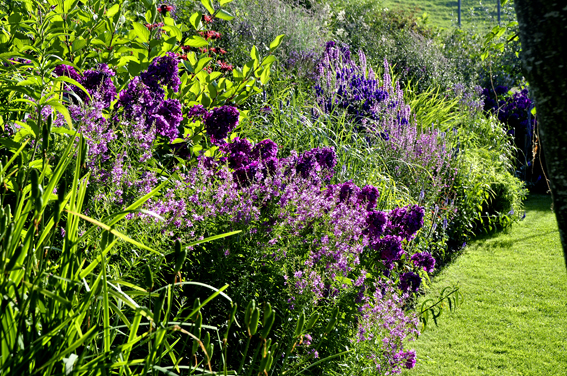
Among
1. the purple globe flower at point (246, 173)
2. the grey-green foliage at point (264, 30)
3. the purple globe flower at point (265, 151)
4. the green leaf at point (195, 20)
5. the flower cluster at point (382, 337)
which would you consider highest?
the grey-green foliage at point (264, 30)

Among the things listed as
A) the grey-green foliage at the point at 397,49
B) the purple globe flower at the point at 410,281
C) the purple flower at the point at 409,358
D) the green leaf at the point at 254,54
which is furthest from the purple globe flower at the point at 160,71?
the grey-green foliage at the point at 397,49

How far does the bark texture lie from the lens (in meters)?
1.16

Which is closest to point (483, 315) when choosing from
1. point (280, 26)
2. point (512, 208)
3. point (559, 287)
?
point (559, 287)

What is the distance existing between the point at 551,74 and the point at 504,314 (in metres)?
3.62

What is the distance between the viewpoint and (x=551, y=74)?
117 cm

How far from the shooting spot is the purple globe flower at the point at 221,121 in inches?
106

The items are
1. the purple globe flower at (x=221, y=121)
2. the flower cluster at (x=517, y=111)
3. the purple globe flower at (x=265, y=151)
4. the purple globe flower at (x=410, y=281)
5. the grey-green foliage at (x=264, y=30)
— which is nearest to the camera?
the purple globe flower at (x=221, y=121)

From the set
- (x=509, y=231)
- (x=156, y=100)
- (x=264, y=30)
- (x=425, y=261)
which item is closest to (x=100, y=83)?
(x=156, y=100)

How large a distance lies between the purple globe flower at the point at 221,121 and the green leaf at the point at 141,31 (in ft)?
1.86

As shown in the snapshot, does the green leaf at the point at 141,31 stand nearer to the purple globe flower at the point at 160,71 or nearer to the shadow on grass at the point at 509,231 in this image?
the purple globe flower at the point at 160,71

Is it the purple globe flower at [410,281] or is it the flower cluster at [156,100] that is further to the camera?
the purple globe flower at [410,281]

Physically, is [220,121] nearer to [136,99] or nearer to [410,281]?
[136,99]

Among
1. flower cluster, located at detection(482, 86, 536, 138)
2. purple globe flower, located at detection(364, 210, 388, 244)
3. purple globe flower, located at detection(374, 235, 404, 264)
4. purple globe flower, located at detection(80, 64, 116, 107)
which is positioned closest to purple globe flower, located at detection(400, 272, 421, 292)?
purple globe flower, located at detection(374, 235, 404, 264)

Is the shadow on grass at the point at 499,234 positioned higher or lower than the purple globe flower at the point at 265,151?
lower
